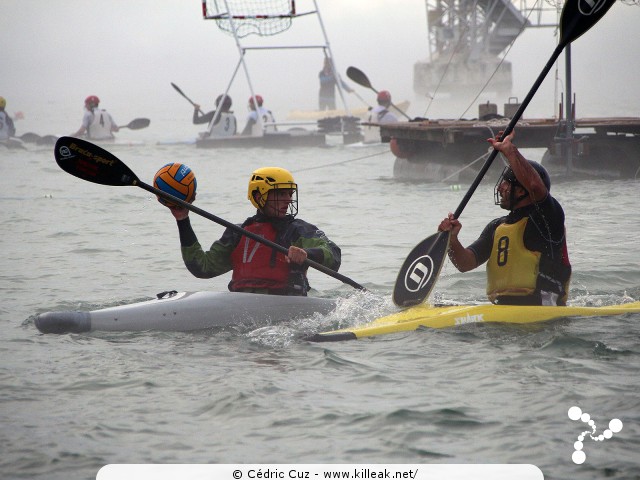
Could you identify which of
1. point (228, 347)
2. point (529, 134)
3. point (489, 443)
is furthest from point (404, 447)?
point (529, 134)

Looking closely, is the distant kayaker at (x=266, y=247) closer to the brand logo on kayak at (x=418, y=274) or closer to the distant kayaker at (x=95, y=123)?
the brand logo on kayak at (x=418, y=274)

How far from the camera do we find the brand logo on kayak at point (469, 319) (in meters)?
5.84

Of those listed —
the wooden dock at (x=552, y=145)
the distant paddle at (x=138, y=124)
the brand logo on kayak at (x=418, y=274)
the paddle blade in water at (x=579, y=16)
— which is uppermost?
the paddle blade in water at (x=579, y=16)

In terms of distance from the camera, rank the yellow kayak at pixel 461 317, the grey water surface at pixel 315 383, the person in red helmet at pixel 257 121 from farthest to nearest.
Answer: the person in red helmet at pixel 257 121 → the yellow kayak at pixel 461 317 → the grey water surface at pixel 315 383

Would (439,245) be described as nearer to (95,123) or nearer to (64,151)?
(64,151)

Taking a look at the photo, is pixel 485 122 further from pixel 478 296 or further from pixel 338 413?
pixel 338 413

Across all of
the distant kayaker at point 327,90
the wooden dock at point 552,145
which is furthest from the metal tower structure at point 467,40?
the wooden dock at point 552,145

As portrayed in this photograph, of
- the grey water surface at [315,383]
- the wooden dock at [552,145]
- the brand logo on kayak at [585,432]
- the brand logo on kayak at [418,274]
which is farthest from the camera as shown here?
the wooden dock at [552,145]

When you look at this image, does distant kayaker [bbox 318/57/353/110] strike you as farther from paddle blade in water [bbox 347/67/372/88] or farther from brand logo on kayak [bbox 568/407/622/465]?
brand logo on kayak [bbox 568/407/622/465]

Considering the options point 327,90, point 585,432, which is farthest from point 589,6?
point 327,90

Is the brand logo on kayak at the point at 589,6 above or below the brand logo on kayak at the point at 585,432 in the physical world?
above

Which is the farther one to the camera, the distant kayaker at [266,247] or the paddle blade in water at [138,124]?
the paddle blade in water at [138,124]

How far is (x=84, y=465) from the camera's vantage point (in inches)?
154

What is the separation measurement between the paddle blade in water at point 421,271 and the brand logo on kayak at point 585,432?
6.40 feet
